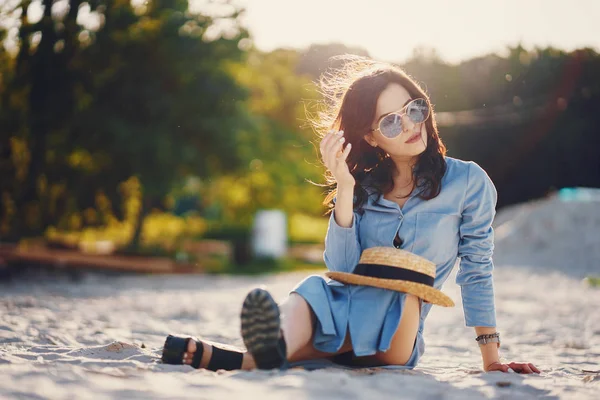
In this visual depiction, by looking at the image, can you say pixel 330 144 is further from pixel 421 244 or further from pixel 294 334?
pixel 294 334

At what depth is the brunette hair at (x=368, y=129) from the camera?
9.23 ft

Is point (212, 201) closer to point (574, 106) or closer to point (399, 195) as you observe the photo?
point (574, 106)

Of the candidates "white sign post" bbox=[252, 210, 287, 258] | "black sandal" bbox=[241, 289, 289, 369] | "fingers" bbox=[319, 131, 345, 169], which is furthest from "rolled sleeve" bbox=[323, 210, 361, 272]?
"white sign post" bbox=[252, 210, 287, 258]

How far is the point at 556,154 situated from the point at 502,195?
2.23 m

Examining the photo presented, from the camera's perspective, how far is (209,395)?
81.1 inches

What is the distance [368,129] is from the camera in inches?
111

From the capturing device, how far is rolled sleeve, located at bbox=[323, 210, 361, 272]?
9.00ft

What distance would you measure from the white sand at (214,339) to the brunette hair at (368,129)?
0.82 m

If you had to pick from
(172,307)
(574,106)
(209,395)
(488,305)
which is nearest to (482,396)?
(488,305)

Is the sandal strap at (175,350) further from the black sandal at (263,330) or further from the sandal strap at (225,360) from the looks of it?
the black sandal at (263,330)

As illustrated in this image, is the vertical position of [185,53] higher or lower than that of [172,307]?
higher

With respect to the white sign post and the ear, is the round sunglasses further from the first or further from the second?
the white sign post

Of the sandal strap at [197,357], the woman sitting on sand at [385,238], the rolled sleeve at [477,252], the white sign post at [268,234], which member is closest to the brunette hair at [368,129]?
the woman sitting on sand at [385,238]

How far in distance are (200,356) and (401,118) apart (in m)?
1.30
